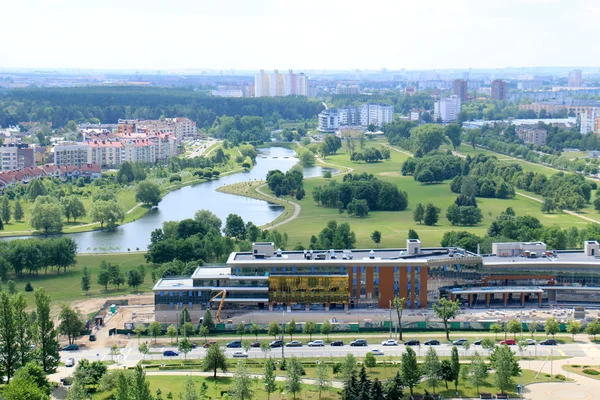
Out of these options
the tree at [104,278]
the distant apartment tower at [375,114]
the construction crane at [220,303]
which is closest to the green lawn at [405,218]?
the tree at [104,278]

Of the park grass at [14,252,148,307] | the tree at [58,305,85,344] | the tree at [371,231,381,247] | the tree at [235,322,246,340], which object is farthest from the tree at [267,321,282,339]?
the tree at [371,231,381,247]

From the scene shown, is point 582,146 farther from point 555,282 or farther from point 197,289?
point 197,289

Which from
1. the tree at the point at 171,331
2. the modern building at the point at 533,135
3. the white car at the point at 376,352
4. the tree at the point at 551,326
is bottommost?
the white car at the point at 376,352

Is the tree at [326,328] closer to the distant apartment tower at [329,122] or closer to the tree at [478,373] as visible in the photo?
the tree at [478,373]

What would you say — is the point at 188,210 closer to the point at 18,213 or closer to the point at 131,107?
the point at 18,213

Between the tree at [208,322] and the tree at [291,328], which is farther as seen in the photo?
the tree at [208,322]

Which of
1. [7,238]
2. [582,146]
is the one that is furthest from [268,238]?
[582,146]

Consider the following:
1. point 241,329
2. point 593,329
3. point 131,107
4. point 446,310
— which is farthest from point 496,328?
point 131,107
